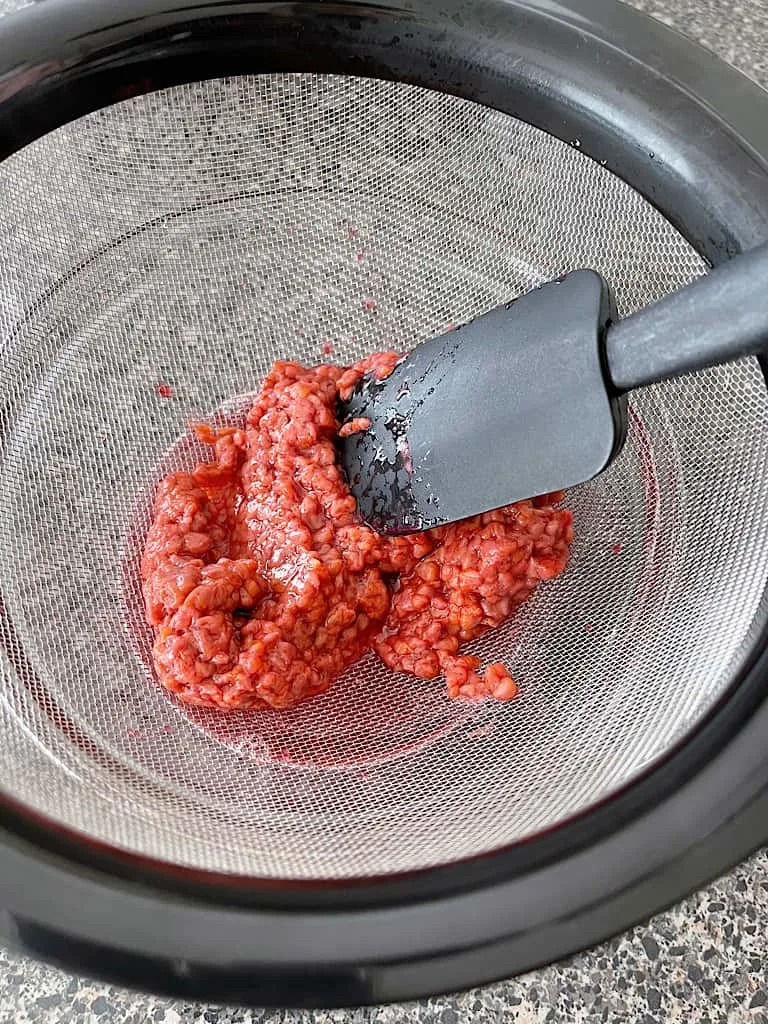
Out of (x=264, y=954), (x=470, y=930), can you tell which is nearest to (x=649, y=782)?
(x=470, y=930)

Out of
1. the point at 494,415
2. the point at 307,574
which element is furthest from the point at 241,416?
the point at 494,415

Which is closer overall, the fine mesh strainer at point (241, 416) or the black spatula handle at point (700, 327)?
the black spatula handle at point (700, 327)

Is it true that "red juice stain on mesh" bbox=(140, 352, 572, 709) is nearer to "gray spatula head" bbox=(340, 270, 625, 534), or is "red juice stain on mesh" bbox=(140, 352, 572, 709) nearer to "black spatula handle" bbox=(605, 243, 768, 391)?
"gray spatula head" bbox=(340, 270, 625, 534)

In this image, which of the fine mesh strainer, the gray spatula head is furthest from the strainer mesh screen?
the gray spatula head

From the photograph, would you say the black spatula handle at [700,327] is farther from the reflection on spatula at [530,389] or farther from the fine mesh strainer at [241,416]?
the fine mesh strainer at [241,416]

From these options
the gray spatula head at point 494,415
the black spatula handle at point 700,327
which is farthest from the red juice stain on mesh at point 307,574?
the black spatula handle at point 700,327

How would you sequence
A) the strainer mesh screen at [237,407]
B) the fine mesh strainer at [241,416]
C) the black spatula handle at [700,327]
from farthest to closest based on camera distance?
the strainer mesh screen at [237,407] < the fine mesh strainer at [241,416] < the black spatula handle at [700,327]

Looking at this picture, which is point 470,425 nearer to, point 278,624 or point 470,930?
point 278,624
